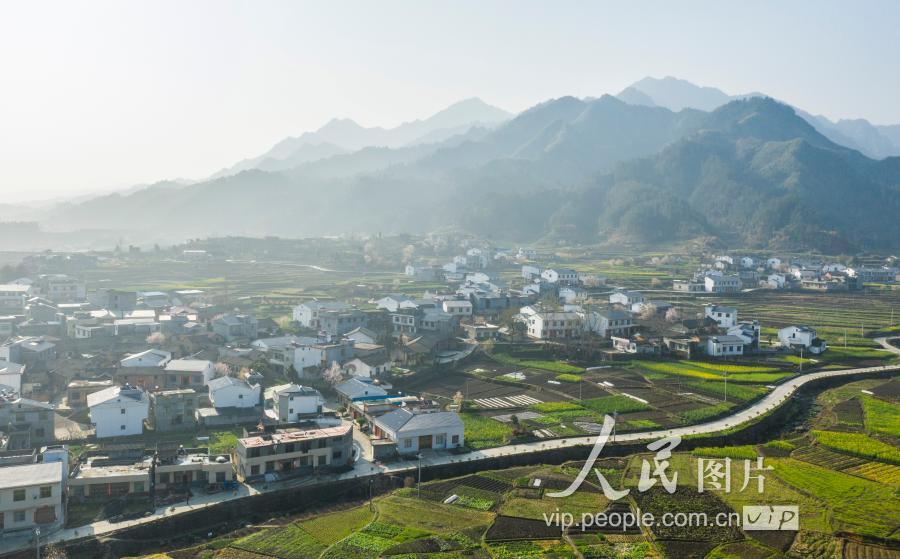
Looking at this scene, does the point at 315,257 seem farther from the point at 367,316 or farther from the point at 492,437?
the point at 492,437

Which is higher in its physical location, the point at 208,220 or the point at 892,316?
the point at 208,220

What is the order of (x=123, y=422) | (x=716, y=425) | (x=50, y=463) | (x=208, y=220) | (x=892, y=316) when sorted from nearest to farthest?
(x=50, y=463)
(x=123, y=422)
(x=716, y=425)
(x=892, y=316)
(x=208, y=220)

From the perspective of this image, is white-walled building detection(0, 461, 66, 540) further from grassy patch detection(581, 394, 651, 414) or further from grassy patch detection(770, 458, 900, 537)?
grassy patch detection(770, 458, 900, 537)

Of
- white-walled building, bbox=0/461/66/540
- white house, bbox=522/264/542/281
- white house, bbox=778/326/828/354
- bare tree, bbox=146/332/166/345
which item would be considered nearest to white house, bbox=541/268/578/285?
white house, bbox=522/264/542/281

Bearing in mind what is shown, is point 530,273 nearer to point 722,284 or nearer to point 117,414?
point 722,284

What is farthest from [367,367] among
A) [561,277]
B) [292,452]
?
[561,277]

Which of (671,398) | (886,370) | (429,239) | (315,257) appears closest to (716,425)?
(671,398)
